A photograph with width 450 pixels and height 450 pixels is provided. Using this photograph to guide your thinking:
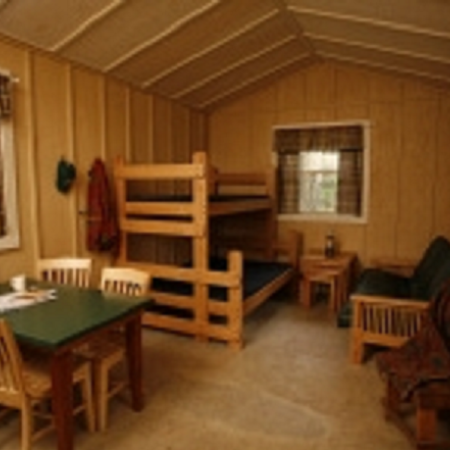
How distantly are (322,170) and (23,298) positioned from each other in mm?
3840

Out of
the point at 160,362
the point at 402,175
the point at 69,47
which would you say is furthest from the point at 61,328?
the point at 402,175

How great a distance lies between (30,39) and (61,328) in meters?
2.27

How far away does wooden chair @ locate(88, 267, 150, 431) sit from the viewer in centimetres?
228

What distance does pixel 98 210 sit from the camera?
362cm

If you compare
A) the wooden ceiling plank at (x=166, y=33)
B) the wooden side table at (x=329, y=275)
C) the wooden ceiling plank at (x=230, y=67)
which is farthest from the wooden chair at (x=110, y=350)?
the wooden ceiling plank at (x=230, y=67)

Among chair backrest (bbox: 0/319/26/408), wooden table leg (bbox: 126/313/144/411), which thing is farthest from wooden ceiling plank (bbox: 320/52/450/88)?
chair backrest (bbox: 0/319/26/408)

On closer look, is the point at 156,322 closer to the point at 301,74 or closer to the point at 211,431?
the point at 211,431

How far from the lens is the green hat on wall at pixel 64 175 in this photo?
3373 mm

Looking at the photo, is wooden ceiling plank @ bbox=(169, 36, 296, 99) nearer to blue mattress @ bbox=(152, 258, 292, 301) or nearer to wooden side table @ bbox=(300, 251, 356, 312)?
blue mattress @ bbox=(152, 258, 292, 301)

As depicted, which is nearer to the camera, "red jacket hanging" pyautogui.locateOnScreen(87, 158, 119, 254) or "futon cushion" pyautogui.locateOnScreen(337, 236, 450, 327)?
"futon cushion" pyautogui.locateOnScreen(337, 236, 450, 327)

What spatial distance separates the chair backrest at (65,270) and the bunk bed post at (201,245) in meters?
0.91

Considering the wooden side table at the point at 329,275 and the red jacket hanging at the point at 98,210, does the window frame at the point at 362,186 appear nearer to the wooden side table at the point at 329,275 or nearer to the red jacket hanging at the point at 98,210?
the wooden side table at the point at 329,275

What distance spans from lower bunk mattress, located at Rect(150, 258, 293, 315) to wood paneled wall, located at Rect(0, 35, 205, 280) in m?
0.66

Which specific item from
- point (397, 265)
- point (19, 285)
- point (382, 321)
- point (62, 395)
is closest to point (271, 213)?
point (397, 265)
